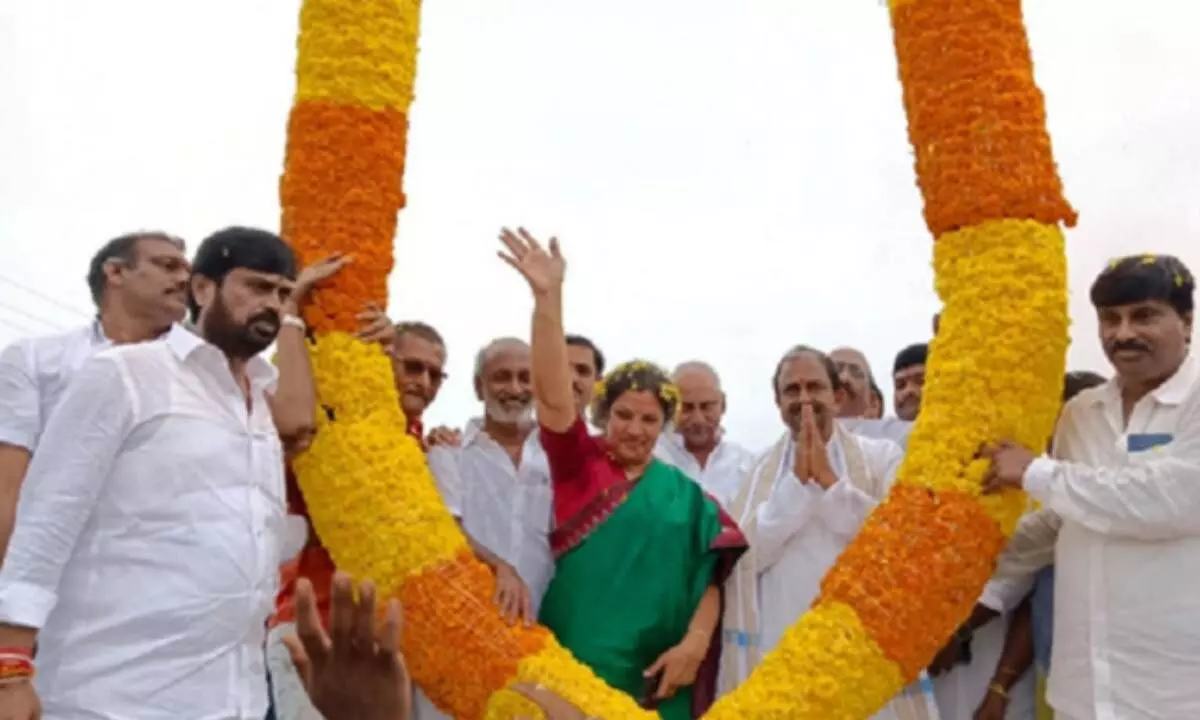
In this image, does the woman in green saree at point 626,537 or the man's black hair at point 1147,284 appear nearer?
the man's black hair at point 1147,284

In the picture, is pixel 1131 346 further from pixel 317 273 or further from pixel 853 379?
pixel 317 273

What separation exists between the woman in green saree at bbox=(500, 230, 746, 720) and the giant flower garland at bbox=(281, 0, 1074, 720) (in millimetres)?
253

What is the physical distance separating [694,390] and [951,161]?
1.91 meters

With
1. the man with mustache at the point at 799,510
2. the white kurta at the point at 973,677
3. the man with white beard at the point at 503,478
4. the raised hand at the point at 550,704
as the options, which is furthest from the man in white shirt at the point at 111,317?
the white kurta at the point at 973,677

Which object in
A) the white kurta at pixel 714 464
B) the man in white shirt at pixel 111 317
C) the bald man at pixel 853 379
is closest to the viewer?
the man in white shirt at pixel 111 317

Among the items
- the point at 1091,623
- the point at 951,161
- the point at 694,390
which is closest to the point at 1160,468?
the point at 1091,623

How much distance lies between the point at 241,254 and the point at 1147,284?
2.49m

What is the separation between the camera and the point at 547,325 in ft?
11.2

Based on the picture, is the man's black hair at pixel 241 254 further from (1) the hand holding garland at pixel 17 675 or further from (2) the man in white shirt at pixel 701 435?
(2) the man in white shirt at pixel 701 435

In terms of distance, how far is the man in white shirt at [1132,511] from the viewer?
10.2ft

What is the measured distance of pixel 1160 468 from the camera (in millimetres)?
3104

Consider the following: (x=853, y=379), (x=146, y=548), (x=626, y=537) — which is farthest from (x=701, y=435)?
(x=146, y=548)

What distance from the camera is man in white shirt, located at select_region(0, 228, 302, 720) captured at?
249cm

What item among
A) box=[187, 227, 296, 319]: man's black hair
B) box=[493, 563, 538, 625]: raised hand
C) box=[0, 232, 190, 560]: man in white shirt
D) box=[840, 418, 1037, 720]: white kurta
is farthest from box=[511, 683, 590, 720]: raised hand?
box=[840, 418, 1037, 720]: white kurta
